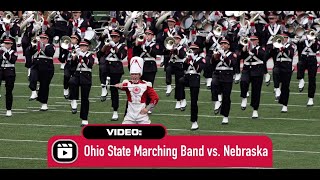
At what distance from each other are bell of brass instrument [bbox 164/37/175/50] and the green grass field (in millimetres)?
1822

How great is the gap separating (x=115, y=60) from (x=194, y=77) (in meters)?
2.88

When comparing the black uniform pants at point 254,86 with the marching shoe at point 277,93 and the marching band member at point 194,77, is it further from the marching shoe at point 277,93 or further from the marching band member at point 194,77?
the marching shoe at point 277,93

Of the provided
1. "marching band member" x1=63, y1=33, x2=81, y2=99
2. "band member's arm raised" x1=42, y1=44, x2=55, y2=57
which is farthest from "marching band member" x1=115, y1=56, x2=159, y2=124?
"band member's arm raised" x1=42, y1=44, x2=55, y2=57

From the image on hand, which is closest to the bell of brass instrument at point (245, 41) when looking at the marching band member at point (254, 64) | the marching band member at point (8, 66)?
the marching band member at point (254, 64)

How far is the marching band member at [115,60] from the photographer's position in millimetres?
34062

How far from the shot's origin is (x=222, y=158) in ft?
79.4

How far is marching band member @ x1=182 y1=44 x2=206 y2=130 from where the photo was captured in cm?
3200

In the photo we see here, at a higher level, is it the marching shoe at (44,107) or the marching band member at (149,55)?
the marching band member at (149,55)

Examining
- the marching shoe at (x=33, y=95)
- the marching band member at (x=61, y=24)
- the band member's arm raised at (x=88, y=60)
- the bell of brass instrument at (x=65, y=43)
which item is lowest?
the marching shoe at (x=33, y=95)

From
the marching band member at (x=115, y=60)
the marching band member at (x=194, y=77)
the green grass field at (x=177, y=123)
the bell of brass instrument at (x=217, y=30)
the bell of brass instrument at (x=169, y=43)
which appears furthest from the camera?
the bell of brass instrument at (x=217, y=30)

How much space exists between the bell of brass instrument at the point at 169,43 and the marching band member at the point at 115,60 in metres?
1.04

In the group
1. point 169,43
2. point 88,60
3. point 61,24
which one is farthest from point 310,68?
point 61,24
